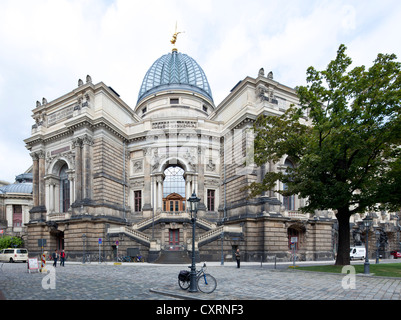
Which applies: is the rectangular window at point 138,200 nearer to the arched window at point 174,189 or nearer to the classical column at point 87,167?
the arched window at point 174,189

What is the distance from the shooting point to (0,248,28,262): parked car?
117 feet

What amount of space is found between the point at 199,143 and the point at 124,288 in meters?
28.7

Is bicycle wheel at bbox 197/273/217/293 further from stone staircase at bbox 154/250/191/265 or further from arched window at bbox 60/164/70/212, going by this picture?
arched window at bbox 60/164/70/212

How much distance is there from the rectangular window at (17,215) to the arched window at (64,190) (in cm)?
2209

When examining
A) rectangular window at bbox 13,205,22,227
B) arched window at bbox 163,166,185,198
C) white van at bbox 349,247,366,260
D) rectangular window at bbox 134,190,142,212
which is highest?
arched window at bbox 163,166,185,198

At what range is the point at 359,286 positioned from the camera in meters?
13.0

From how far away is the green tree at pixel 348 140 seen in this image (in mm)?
18469

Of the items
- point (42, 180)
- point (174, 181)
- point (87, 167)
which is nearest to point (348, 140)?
point (174, 181)

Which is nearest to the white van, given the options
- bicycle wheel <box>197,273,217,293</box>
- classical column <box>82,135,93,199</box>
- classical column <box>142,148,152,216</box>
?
classical column <box>142,148,152,216</box>

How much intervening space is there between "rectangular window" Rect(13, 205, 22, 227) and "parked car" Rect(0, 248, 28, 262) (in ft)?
69.4

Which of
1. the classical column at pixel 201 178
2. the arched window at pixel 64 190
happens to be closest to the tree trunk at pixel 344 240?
the classical column at pixel 201 178

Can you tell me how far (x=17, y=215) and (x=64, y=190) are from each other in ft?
76.3
